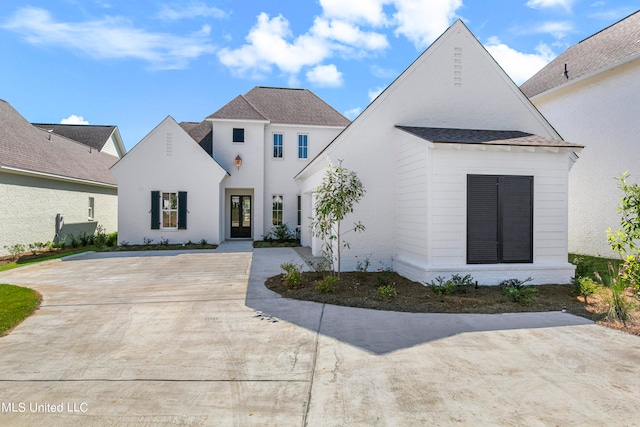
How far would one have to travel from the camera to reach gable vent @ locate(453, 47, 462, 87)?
30.9 ft

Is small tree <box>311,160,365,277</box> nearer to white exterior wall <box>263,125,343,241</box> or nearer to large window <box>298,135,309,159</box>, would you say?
white exterior wall <box>263,125,343,241</box>

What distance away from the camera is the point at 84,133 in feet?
82.0

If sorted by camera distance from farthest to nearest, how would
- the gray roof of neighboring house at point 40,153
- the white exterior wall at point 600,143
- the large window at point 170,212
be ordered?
the large window at point 170,212 < the gray roof of neighboring house at point 40,153 < the white exterior wall at point 600,143

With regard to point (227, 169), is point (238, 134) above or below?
above

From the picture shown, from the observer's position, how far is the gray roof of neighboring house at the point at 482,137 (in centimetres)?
786

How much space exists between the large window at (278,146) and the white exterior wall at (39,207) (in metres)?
9.95

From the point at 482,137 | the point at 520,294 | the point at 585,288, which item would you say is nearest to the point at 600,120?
the point at 482,137

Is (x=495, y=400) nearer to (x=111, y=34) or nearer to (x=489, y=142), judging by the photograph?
(x=489, y=142)

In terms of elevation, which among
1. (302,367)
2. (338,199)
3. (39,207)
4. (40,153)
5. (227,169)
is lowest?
(302,367)

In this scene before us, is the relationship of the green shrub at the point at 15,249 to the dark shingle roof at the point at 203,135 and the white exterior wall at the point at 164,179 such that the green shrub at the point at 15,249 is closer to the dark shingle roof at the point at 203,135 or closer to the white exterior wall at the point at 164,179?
the white exterior wall at the point at 164,179

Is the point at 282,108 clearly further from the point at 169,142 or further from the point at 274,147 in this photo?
the point at 169,142

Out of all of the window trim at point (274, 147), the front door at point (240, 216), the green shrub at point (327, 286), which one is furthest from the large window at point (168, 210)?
the green shrub at point (327, 286)

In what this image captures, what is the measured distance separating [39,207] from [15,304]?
33.6ft

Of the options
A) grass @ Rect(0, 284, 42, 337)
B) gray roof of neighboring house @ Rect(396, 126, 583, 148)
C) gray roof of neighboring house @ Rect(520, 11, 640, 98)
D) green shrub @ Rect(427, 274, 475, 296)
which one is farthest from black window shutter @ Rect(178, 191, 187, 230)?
gray roof of neighboring house @ Rect(520, 11, 640, 98)
